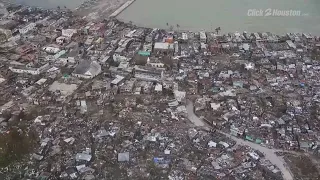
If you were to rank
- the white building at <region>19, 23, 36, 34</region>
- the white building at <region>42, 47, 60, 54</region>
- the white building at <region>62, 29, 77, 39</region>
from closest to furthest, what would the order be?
the white building at <region>42, 47, 60, 54</region>, the white building at <region>62, 29, 77, 39</region>, the white building at <region>19, 23, 36, 34</region>

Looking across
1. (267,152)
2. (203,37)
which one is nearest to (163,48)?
(203,37)

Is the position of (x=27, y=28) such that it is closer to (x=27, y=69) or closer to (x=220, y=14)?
(x=27, y=69)

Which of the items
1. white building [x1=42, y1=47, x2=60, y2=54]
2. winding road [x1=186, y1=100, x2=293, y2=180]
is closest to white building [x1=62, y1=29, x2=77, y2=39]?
white building [x1=42, y1=47, x2=60, y2=54]

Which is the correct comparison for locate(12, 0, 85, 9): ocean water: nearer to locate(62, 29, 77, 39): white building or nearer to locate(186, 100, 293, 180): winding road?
locate(62, 29, 77, 39): white building

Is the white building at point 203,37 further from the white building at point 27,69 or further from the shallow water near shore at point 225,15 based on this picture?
the white building at point 27,69

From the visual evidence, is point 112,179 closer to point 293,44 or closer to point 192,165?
point 192,165

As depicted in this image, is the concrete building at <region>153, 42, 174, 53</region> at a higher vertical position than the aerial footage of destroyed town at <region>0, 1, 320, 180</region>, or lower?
higher

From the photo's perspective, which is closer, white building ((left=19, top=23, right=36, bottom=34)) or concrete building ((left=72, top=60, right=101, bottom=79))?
concrete building ((left=72, top=60, right=101, bottom=79))

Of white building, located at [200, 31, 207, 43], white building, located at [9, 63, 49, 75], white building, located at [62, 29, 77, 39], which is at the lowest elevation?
white building, located at [9, 63, 49, 75]

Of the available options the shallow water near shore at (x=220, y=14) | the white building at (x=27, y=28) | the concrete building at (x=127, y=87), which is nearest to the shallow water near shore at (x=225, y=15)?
the shallow water near shore at (x=220, y=14)
